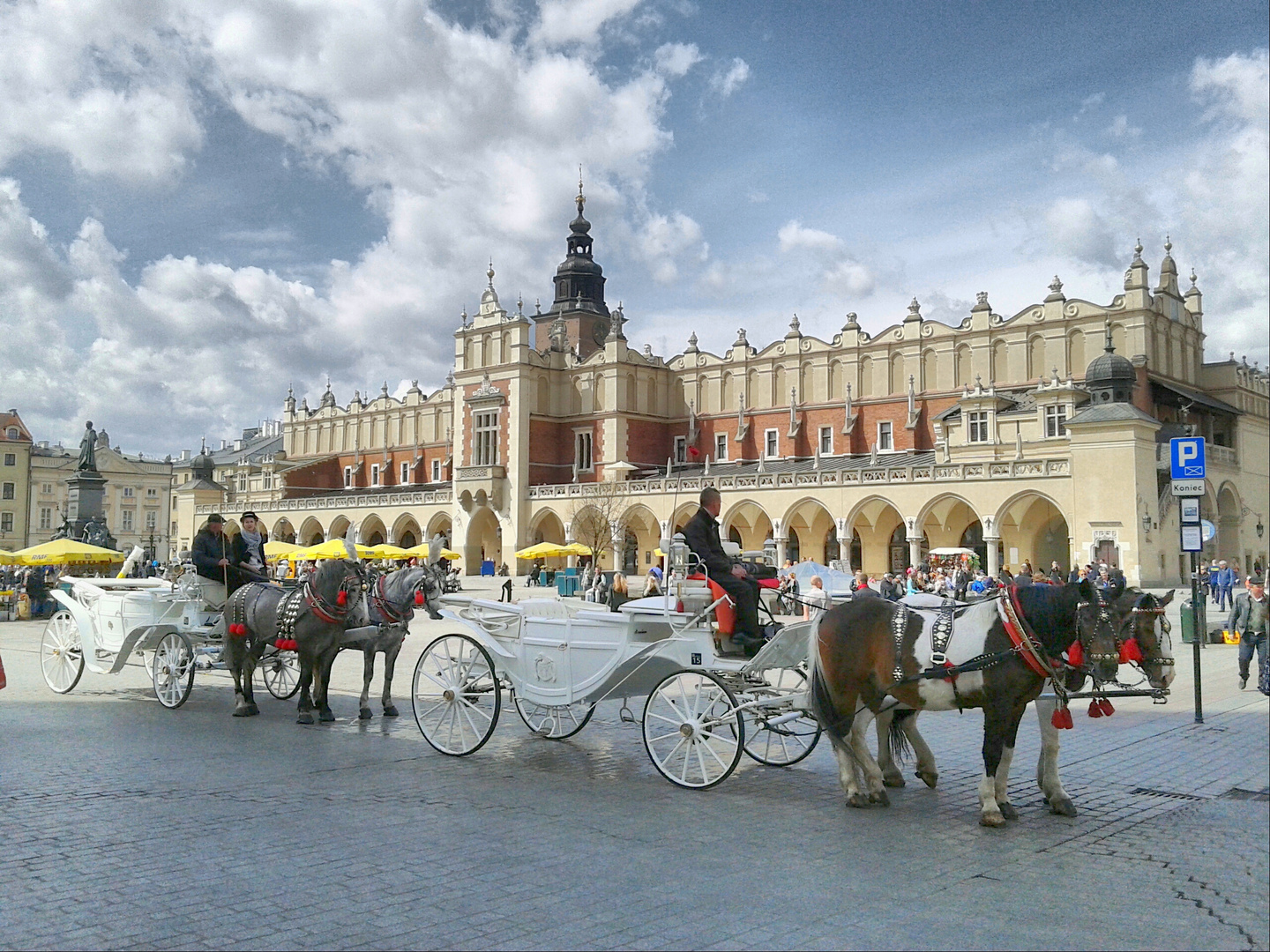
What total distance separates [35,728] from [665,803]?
6.44 meters

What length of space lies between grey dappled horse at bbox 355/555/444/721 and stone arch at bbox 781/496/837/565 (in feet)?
108

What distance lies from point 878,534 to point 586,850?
38.8 m

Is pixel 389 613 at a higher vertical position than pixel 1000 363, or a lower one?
lower

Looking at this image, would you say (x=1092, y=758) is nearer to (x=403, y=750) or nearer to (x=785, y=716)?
(x=785, y=716)

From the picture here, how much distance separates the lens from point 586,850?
5.91 meters

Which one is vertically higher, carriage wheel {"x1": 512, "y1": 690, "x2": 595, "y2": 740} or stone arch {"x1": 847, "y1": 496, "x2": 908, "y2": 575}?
stone arch {"x1": 847, "y1": 496, "x2": 908, "y2": 575}

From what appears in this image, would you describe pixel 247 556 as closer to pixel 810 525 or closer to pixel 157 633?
pixel 157 633

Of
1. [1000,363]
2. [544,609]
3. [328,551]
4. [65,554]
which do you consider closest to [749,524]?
[1000,363]

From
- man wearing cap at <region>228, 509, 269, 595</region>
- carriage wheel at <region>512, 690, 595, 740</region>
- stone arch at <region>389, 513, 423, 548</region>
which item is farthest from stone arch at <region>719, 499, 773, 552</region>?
carriage wheel at <region>512, 690, 595, 740</region>

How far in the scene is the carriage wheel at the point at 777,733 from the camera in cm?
776

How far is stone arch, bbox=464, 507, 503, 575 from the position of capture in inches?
2173

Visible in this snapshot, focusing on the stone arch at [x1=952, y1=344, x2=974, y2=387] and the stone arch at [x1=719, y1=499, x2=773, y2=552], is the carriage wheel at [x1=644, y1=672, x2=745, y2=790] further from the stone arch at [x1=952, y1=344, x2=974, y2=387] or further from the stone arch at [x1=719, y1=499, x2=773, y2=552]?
the stone arch at [x1=952, y1=344, x2=974, y2=387]

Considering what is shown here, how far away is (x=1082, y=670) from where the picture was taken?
6.52 meters

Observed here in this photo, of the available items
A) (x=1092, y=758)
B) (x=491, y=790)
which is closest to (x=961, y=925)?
(x=491, y=790)
